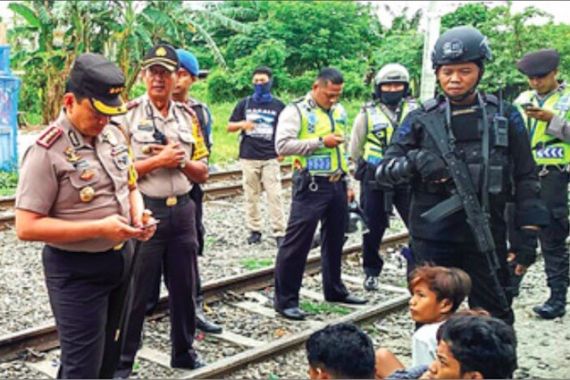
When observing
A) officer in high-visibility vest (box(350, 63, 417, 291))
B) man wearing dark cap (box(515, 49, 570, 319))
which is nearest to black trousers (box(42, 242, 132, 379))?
officer in high-visibility vest (box(350, 63, 417, 291))

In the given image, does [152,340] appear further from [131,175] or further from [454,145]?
[454,145]

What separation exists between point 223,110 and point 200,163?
19.2 metres

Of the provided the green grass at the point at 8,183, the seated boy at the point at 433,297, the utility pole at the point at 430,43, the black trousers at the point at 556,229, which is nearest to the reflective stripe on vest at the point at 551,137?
the black trousers at the point at 556,229

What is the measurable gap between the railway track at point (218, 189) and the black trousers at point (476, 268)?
21.0 feet

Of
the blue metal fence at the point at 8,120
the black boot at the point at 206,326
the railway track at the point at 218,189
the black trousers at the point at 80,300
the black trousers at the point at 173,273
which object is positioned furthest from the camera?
the blue metal fence at the point at 8,120

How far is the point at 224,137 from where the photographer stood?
18734mm

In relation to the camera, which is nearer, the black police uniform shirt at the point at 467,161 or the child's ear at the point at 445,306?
the child's ear at the point at 445,306

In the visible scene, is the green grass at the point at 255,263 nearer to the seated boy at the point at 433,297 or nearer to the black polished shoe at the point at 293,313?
the black polished shoe at the point at 293,313

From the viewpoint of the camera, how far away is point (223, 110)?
78.7 ft

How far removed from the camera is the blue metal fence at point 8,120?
13.3 metres

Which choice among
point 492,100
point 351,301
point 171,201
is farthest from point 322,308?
point 492,100

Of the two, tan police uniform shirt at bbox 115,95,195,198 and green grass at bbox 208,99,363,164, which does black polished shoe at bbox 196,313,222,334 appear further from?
green grass at bbox 208,99,363,164

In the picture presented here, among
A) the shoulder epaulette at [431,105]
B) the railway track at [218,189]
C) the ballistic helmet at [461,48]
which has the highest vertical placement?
the ballistic helmet at [461,48]

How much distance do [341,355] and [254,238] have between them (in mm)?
5951
